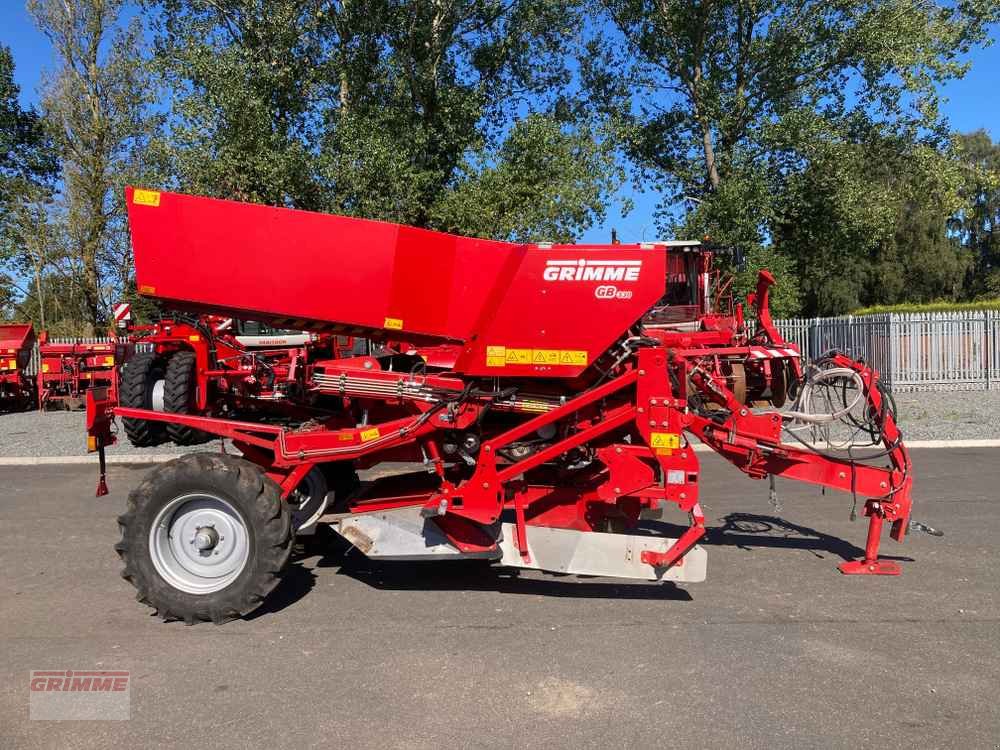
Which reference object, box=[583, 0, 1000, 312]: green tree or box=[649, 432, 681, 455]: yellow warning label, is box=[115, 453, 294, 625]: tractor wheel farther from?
box=[583, 0, 1000, 312]: green tree

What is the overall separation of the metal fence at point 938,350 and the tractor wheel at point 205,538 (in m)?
20.4

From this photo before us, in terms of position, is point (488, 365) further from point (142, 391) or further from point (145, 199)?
point (142, 391)

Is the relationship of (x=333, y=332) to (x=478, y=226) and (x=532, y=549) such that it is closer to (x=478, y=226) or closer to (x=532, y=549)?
(x=532, y=549)

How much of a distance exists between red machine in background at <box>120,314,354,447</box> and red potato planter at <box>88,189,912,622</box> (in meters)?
2.94

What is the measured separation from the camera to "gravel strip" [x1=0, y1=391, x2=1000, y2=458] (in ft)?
42.7

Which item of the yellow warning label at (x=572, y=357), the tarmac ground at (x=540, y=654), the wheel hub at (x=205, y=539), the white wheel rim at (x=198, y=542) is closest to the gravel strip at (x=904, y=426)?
the tarmac ground at (x=540, y=654)

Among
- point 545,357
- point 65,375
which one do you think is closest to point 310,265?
point 545,357

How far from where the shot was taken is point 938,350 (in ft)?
69.7

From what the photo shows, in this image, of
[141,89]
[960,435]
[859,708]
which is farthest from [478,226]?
[141,89]

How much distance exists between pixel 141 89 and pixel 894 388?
29.8 metres

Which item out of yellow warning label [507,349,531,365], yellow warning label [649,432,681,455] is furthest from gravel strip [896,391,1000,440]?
yellow warning label [507,349,531,365]

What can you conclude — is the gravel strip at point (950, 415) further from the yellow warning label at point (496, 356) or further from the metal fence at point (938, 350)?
the yellow warning label at point (496, 356)

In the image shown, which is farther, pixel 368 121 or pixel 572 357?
pixel 368 121

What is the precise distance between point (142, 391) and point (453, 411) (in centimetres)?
567
